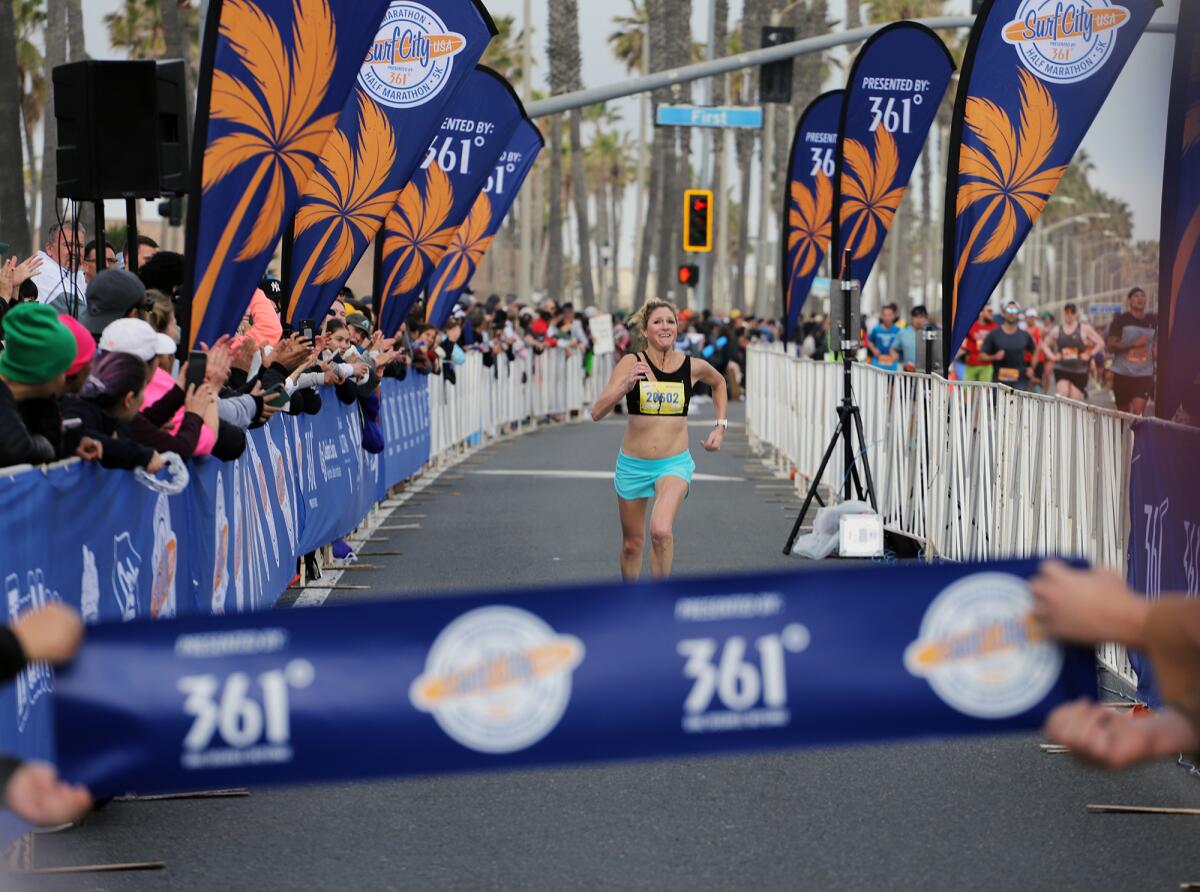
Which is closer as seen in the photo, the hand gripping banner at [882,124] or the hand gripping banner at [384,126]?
the hand gripping banner at [384,126]

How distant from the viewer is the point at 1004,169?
13.8 metres

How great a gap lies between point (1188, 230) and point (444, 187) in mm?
11366

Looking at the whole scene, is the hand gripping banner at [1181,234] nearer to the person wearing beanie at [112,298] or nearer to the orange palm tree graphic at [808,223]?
the person wearing beanie at [112,298]

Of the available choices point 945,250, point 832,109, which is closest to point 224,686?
point 945,250

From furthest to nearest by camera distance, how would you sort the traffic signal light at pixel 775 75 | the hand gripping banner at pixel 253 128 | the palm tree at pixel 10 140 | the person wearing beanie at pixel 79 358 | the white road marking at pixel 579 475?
the traffic signal light at pixel 775 75 → the white road marking at pixel 579 475 → the palm tree at pixel 10 140 → the hand gripping banner at pixel 253 128 → the person wearing beanie at pixel 79 358

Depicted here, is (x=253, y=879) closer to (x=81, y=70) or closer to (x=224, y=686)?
(x=224, y=686)

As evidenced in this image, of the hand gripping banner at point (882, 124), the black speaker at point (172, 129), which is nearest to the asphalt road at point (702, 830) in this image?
the black speaker at point (172, 129)

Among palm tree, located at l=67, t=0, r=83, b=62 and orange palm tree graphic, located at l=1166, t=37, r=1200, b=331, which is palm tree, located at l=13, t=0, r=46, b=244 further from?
orange palm tree graphic, located at l=1166, t=37, r=1200, b=331

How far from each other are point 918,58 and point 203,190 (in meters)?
9.62

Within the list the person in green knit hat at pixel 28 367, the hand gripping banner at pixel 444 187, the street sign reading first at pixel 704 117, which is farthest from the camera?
the street sign reading first at pixel 704 117

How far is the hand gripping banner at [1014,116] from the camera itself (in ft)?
44.2

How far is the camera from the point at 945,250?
13.8 metres

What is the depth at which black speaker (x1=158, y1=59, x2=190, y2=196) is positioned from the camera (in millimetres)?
12125

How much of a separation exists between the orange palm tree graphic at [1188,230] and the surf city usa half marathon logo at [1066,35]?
14.5ft
